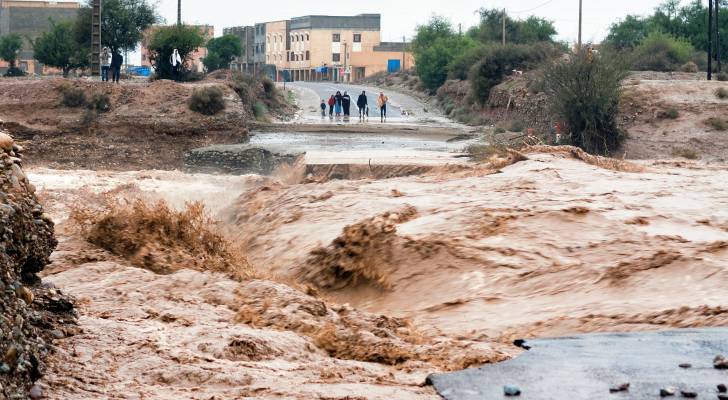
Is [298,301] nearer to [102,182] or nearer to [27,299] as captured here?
[27,299]

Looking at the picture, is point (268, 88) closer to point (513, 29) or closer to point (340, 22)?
point (513, 29)

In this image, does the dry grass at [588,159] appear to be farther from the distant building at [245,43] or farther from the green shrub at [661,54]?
the distant building at [245,43]

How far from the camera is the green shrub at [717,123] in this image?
121 ft

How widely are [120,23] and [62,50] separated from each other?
4.75m

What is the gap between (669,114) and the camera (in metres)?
38.3

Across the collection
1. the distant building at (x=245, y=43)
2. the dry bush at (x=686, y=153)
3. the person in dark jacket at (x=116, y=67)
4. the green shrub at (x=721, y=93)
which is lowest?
the dry bush at (x=686, y=153)

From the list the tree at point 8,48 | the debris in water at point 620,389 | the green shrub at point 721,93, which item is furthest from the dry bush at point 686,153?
the tree at point 8,48

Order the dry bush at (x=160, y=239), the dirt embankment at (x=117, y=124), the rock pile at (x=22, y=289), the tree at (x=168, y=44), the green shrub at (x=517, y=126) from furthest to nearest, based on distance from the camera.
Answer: the tree at (x=168, y=44), the green shrub at (x=517, y=126), the dirt embankment at (x=117, y=124), the dry bush at (x=160, y=239), the rock pile at (x=22, y=289)

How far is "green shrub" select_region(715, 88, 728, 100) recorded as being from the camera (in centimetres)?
3992

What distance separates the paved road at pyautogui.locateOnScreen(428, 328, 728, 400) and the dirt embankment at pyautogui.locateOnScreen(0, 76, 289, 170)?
90.2 ft

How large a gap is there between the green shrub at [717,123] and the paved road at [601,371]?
96.8 feet

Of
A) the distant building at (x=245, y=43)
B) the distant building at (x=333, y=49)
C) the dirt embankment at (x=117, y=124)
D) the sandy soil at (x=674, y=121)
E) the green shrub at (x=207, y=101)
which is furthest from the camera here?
the distant building at (x=333, y=49)

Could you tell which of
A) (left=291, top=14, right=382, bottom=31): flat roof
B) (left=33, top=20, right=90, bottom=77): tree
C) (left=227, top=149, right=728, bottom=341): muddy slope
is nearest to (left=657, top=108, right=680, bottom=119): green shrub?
(left=227, top=149, right=728, bottom=341): muddy slope

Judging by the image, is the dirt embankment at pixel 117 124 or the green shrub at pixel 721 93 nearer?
the dirt embankment at pixel 117 124
